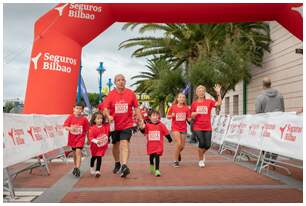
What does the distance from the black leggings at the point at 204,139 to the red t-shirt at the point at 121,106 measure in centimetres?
200

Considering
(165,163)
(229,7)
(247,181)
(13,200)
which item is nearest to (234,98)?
(229,7)

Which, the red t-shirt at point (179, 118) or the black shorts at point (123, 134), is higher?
the red t-shirt at point (179, 118)

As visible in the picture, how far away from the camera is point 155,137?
28.5ft

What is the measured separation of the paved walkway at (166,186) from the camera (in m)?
6.01

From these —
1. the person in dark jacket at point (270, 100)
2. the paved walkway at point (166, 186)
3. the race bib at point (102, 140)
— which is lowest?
the paved walkway at point (166, 186)

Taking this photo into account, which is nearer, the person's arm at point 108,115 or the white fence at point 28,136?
the white fence at point 28,136

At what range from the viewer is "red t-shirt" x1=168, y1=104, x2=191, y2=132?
33.2 ft

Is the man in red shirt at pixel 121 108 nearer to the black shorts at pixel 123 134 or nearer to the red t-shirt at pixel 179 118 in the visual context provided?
the black shorts at pixel 123 134

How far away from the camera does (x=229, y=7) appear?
43.6 ft

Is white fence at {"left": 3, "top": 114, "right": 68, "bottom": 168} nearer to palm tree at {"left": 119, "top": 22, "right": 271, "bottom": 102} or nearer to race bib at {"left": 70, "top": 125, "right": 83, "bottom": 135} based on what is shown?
race bib at {"left": 70, "top": 125, "right": 83, "bottom": 135}

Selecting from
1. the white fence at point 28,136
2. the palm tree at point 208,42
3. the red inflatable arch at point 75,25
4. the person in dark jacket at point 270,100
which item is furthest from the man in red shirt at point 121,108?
the palm tree at point 208,42

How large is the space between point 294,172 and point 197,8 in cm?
640

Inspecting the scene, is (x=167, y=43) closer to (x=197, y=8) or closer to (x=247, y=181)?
(x=197, y=8)

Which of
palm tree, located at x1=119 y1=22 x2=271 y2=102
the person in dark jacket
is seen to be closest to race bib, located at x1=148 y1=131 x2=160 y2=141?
the person in dark jacket
